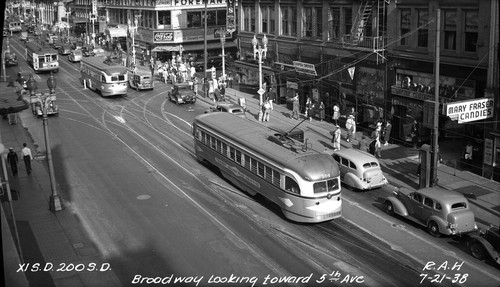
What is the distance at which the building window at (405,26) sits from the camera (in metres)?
35.5

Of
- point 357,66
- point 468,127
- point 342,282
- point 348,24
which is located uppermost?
point 348,24

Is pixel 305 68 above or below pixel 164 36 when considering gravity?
below

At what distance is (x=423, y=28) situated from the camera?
3428 centimetres

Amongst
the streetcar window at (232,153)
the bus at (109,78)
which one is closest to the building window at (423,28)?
the streetcar window at (232,153)

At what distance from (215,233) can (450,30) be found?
18282 mm

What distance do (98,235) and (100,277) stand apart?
3.90 meters

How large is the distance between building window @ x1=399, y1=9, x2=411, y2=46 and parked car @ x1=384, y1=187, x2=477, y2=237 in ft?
47.2

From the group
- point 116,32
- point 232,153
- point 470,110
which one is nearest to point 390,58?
point 470,110

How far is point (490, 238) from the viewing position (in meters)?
20.6

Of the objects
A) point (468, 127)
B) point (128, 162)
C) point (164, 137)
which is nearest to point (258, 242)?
point (128, 162)

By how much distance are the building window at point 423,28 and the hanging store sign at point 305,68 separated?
10.7 meters

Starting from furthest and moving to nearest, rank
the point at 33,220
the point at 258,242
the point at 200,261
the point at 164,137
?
1. the point at 164,137
2. the point at 33,220
3. the point at 258,242
4. the point at 200,261

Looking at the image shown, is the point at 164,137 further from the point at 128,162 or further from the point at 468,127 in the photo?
the point at 468,127

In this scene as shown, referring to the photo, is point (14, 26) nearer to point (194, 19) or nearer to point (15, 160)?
point (194, 19)
